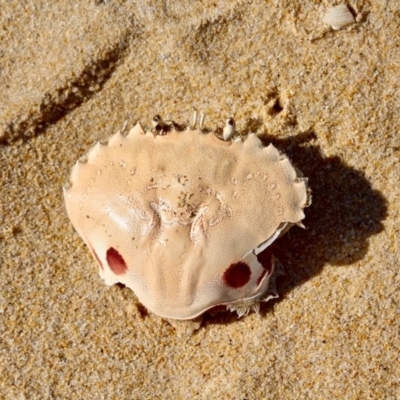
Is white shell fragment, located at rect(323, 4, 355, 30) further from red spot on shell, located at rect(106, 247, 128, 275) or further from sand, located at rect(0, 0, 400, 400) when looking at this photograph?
red spot on shell, located at rect(106, 247, 128, 275)

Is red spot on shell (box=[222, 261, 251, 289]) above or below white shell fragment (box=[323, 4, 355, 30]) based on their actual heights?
below

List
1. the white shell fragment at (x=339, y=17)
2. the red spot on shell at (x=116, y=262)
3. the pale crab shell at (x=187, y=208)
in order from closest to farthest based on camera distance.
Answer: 1. the pale crab shell at (x=187, y=208)
2. the red spot on shell at (x=116, y=262)
3. the white shell fragment at (x=339, y=17)

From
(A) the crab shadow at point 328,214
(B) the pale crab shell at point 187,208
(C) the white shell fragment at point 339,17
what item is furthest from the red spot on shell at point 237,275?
(C) the white shell fragment at point 339,17

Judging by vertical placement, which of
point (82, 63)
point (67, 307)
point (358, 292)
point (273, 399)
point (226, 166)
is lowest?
point (273, 399)

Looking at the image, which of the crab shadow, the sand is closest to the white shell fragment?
the sand

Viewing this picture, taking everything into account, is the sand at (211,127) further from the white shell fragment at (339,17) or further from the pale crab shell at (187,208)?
Result: the pale crab shell at (187,208)

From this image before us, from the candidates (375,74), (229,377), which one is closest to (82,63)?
(375,74)

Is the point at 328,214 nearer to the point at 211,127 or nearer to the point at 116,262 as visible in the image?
the point at 211,127

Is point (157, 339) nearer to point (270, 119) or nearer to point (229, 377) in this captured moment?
point (229, 377)
